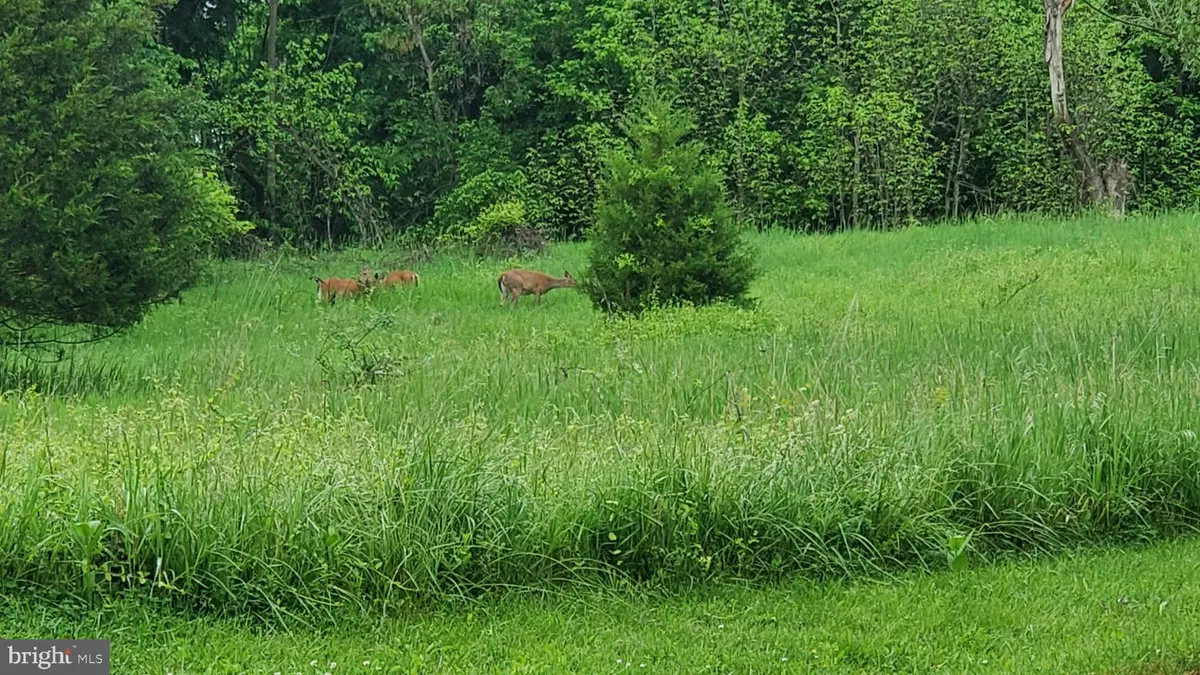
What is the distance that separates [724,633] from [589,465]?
1214mm

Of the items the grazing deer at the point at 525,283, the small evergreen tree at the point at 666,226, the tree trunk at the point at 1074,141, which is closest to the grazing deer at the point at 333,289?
the grazing deer at the point at 525,283

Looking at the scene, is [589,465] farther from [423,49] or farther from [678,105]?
[423,49]

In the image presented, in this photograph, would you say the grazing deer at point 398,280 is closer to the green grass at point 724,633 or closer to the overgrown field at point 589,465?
the overgrown field at point 589,465

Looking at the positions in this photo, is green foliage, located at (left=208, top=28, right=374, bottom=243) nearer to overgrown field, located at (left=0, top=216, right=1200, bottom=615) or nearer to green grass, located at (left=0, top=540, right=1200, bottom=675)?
overgrown field, located at (left=0, top=216, right=1200, bottom=615)

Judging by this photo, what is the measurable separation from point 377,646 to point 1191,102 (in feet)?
96.2

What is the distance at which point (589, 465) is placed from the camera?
5.15 meters

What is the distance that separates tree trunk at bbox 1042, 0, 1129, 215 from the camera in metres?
22.7

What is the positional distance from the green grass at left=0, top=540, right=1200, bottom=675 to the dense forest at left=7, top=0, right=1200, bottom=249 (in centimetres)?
1981

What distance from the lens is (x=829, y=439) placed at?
550 centimetres

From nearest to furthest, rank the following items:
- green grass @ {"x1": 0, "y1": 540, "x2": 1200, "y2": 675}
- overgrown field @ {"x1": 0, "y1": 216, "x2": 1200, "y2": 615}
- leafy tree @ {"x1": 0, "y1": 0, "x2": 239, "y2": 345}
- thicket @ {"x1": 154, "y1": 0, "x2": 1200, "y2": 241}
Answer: green grass @ {"x1": 0, "y1": 540, "x2": 1200, "y2": 675} → overgrown field @ {"x1": 0, "y1": 216, "x2": 1200, "y2": 615} → leafy tree @ {"x1": 0, "y1": 0, "x2": 239, "y2": 345} → thicket @ {"x1": 154, "y1": 0, "x2": 1200, "y2": 241}

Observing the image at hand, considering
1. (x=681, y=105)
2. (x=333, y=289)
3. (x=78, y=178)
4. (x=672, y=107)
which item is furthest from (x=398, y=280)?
(x=681, y=105)

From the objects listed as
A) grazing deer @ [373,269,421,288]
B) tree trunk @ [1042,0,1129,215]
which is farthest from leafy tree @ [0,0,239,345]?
tree trunk @ [1042,0,1129,215]

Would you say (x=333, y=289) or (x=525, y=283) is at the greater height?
(x=525, y=283)

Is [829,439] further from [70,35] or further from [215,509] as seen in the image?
[70,35]
